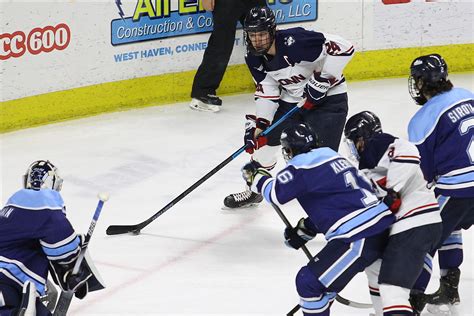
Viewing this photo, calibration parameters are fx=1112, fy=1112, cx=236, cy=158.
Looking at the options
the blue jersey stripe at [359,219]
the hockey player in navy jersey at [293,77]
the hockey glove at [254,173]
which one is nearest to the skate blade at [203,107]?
the hockey player in navy jersey at [293,77]

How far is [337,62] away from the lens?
5320 millimetres

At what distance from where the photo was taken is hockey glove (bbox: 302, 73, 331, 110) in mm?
5301

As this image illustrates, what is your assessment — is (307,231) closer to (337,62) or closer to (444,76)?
(444,76)

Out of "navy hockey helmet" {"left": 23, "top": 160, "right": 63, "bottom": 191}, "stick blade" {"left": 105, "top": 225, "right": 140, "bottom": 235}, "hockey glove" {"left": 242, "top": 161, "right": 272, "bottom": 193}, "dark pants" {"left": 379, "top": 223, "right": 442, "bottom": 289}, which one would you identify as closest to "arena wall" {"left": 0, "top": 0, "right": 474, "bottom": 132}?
"stick blade" {"left": 105, "top": 225, "right": 140, "bottom": 235}

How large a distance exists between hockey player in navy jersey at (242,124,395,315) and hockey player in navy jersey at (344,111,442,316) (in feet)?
0.21

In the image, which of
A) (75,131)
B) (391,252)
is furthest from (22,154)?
(391,252)

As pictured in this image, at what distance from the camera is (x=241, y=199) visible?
5.79 metres

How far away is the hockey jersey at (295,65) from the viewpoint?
209 inches

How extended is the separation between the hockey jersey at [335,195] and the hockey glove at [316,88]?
1.42 m

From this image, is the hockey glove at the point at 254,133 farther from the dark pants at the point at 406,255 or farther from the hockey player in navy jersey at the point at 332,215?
the dark pants at the point at 406,255

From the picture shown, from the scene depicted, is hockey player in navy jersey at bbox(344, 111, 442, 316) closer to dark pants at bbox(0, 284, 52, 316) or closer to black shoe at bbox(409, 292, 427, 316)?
black shoe at bbox(409, 292, 427, 316)

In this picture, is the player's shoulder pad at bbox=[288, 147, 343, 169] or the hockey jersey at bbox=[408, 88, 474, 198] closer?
the player's shoulder pad at bbox=[288, 147, 343, 169]

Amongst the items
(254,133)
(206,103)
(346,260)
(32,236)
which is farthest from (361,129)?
(206,103)

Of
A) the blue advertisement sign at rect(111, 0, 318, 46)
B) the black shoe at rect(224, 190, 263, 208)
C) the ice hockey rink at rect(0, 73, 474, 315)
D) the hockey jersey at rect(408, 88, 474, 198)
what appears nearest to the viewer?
the hockey jersey at rect(408, 88, 474, 198)
